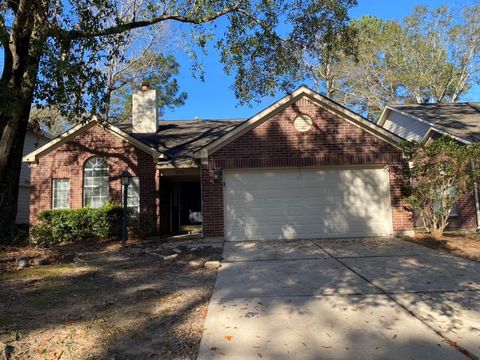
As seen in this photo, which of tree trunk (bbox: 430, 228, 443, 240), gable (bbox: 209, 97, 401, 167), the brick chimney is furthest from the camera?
the brick chimney

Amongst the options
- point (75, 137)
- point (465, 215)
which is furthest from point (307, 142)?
point (75, 137)

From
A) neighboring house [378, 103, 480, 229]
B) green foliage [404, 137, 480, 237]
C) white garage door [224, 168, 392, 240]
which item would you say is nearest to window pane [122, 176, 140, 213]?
white garage door [224, 168, 392, 240]

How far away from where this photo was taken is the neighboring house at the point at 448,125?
14844mm

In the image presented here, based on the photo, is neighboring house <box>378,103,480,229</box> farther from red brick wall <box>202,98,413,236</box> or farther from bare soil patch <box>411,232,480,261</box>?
red brick wall <box>202,98,413,236</box>

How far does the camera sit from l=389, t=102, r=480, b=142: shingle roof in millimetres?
15352

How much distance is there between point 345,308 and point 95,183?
1190cm

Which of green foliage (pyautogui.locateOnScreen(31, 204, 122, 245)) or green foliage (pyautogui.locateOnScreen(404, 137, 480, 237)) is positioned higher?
green foliage (pyautogui.locateOnScreen(404, 137, 480, 237))

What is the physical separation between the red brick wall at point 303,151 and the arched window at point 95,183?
462 centimetres

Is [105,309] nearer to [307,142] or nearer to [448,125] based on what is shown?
[307,142]

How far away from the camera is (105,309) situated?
562 cm

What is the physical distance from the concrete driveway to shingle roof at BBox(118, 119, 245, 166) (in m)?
6.62

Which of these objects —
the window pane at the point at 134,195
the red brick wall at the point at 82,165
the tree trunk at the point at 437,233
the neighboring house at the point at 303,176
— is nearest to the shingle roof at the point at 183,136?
the red brick wall at the point at 82,165

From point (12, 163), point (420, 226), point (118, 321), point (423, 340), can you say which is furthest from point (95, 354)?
point (420, 226)

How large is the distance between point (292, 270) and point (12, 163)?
6920 mm
